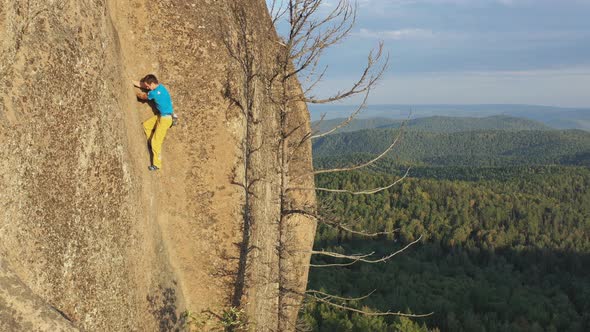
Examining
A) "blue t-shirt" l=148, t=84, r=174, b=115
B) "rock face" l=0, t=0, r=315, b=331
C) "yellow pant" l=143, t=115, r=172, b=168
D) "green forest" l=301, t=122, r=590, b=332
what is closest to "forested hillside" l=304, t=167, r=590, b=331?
"green forest" l=301, t=122, r=590, b=332

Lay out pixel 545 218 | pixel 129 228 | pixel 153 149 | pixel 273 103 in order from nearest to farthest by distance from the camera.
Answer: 1. pixel 129 228
2. pixel 153 149
3. pixel 273 103
4. pixel 545 218

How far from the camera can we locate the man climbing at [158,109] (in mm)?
7664

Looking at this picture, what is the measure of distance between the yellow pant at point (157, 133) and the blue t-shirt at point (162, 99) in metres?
0.12

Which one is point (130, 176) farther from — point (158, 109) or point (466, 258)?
point (466, 258)

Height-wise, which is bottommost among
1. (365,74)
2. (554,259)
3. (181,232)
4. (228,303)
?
(554,259)

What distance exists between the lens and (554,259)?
74.8m

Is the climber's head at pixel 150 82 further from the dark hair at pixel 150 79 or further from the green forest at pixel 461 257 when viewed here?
the green forest at pixel 461 257

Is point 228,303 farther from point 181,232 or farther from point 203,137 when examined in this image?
point 203,137

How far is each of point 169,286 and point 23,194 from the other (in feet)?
11.8

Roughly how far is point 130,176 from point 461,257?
75.0 metres

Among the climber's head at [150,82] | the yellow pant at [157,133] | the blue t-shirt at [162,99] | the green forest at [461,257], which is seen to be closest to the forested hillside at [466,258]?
the green forest at [461,257]

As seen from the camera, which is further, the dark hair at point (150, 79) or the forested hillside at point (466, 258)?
the forested hillside at point (466, 258)

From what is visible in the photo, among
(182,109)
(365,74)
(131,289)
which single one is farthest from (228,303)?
(365,74)

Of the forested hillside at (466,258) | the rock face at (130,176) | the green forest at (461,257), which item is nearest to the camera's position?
the rock face at (130,176)
